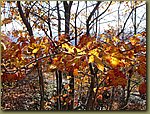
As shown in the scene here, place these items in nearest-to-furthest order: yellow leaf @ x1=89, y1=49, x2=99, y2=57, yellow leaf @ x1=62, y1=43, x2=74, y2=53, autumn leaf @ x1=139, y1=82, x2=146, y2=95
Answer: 1. yellow leaf @ x1=89, y1=49, x2=99, y2=57
2. yellow leaf @ x1=62, y1=43, x2=74, y2=53
3. autumn leaf @ x1=139, y1=82, x2=146, y2=95

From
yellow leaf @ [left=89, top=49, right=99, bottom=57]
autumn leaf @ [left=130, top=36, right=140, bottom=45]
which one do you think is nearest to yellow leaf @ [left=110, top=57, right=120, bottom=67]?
yellow leaf @ [left=89, top=49, right=99, bottom=57]

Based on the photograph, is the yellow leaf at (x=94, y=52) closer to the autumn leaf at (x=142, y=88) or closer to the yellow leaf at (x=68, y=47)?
the yellow leaf at (x=68, y=47)

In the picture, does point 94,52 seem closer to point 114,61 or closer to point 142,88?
point 114,61

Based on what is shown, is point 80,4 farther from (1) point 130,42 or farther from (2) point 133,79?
(2) point 133,79

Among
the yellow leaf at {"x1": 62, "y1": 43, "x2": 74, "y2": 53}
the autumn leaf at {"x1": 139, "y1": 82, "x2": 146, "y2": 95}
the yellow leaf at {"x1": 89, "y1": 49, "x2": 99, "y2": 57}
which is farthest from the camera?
the autumn leaf at {"x1": 139, "y1": 82, "x2": 146, "y2": 95}

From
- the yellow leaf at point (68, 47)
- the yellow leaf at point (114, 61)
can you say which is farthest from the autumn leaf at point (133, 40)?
the yellow leaf at point (68, 47)

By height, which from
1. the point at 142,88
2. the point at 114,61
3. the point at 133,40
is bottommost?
the point at 142,88

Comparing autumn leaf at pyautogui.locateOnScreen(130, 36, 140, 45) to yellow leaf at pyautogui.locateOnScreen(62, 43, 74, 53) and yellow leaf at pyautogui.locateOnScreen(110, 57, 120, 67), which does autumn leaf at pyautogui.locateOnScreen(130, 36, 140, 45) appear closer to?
yellow leaf at pyautogui.locateOnScreen(110, 57, 120, 67)

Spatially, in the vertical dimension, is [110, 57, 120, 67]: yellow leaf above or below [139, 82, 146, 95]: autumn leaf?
above

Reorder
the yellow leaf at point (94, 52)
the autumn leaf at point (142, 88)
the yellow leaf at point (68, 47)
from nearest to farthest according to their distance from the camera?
the yellow leaf at point (94, 52)
the yellow leaf at point (68, 47)
the autumn leaf at point (142, 88)

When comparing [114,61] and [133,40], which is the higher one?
[133,40]


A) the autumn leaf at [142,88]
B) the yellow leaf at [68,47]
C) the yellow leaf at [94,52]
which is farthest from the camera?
the autumn leaf at [142,88]

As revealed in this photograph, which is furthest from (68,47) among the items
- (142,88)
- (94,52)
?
(142,88)

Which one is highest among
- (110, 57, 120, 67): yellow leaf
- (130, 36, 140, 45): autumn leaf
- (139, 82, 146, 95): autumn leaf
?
(130, 36, 140, 45): autumn leaf
